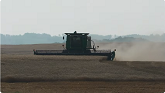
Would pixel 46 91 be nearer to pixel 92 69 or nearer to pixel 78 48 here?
pixel 92 69

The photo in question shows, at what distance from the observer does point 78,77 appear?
21.9 metres

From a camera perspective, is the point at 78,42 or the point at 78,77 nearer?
the point at 78,77

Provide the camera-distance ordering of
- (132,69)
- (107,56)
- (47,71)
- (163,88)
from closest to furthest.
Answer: (163,88), (47,71), (132,69), (107,56)

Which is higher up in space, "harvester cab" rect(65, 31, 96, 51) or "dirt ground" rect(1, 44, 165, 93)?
"harvester cab" rect(65, 31, 96, 51)

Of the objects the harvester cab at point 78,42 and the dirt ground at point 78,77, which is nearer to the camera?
the dirt ground at point 78,77

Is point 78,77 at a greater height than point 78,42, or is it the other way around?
point 78,42

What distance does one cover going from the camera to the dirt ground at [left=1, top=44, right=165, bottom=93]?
18438 mm

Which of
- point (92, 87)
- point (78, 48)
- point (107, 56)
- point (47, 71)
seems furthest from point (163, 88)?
point (78, 48)

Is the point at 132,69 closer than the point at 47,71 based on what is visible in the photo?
No

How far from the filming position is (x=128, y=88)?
61.4 ft

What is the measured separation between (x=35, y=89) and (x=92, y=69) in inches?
303

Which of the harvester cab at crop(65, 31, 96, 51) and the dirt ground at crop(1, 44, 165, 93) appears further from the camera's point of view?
the harvester cab at crop(65, 31, 96, 51)

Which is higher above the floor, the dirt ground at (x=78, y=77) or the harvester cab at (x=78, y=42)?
the harvester cab at (x=78, y=42)

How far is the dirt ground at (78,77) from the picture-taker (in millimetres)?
18438
